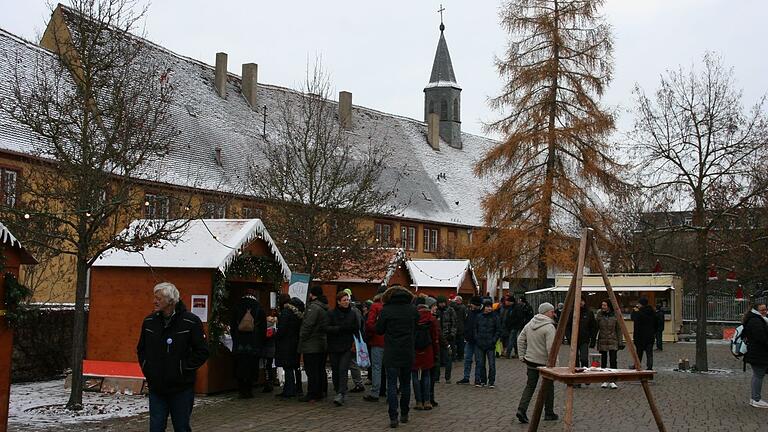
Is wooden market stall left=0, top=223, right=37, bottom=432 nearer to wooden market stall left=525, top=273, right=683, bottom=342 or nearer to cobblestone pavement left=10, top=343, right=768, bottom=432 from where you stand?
cobblestone pavement left=10, top=343, right=768, bottom=432

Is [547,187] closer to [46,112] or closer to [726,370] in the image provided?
[726,370]

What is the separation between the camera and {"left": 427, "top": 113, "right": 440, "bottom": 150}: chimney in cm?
5675

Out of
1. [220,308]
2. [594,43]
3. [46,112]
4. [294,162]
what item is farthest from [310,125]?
[594,43]

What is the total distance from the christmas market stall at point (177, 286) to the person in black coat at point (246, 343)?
1.07 ft

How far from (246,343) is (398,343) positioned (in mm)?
3713

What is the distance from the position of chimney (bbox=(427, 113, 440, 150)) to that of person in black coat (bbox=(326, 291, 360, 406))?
43.4 meters

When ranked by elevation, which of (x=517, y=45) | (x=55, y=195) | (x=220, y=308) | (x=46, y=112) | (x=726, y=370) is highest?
(x=517, y=45)

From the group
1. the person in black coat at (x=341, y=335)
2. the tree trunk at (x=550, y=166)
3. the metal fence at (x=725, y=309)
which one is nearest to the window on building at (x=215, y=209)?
the person in black coat at (x=341, y=335)

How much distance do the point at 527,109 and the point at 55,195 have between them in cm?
2378

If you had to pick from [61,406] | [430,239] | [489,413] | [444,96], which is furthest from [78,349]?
[444,96]

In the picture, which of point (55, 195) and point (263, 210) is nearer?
point (55, 195)

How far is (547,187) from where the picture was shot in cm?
3238

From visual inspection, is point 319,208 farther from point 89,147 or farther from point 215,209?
point 89,147

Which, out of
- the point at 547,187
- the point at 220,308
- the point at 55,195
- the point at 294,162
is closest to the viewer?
the point at 55,195
